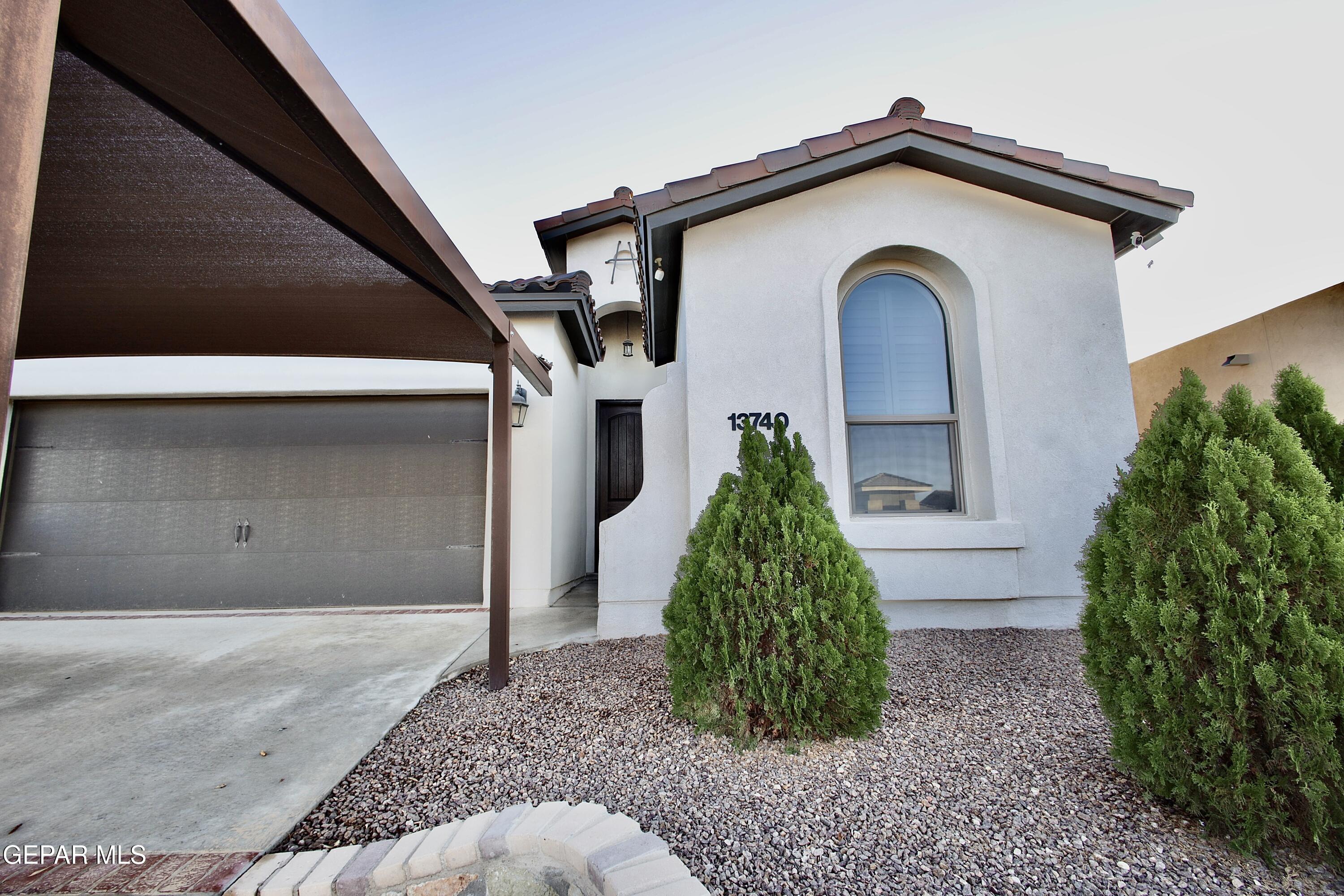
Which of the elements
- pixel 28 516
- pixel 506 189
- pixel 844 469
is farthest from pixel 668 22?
pixel 28 516

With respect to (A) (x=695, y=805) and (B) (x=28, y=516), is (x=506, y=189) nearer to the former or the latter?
(B) (x=28, y=516)

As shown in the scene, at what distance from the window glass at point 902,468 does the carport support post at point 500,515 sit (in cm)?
270

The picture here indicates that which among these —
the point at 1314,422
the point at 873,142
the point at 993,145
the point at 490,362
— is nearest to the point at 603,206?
the point at 873,142

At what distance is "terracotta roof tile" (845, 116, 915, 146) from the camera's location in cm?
460

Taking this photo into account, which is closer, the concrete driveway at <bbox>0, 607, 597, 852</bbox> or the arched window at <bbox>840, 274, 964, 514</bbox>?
the concrete driveway at <bbox>0, 607, 597, 852</bbox>

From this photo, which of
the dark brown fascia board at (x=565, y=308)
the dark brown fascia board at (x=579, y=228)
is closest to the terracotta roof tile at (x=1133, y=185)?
the dark brown fascia board at (x=565, y=308)

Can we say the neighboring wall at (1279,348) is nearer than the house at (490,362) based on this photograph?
No

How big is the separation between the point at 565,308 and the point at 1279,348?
24.8 feet

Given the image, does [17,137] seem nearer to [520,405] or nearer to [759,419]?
[759,419]

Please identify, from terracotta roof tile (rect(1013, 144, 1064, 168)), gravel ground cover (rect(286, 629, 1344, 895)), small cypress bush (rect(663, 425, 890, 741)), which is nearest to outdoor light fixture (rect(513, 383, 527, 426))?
gravel ground cover (rect(286, 629, 1344, 895))

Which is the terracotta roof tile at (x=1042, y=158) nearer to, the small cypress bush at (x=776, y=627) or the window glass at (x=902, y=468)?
the window glass at (x=902, y=468)

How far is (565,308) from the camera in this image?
713 cm

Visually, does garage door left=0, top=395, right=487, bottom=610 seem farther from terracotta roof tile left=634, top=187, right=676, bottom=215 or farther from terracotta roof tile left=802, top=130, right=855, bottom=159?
terracotta roof tile left=802, top=130, right=855, bottom=159

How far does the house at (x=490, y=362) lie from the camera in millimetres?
2447
